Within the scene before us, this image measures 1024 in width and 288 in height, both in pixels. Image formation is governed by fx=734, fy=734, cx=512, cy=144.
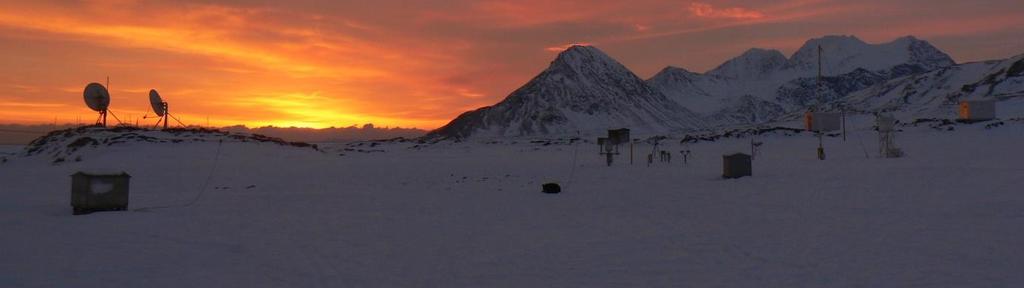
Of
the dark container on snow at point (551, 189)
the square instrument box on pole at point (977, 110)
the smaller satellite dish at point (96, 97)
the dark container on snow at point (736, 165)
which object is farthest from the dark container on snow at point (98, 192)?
the square instrument box on pole at point (977, 110)

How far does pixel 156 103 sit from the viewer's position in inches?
2714

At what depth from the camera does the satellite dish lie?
6856 centimetres

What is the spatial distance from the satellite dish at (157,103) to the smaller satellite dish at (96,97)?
12.0 feet

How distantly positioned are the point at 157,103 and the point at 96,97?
5013mm

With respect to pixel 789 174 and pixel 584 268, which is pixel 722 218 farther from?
pixel 789 174

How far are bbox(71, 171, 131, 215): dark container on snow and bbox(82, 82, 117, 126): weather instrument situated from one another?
49954 mm

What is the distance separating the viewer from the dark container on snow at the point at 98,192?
21.7 m

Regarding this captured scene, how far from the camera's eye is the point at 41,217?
2103 centimetres

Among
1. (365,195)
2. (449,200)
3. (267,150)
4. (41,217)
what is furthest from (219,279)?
(267,150)

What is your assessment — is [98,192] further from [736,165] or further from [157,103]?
[157,103]

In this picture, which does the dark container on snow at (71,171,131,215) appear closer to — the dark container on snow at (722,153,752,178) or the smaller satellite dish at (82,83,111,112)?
the dark container on snow at (722,153,752,178)

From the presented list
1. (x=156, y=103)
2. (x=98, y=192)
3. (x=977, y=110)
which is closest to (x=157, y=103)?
(x=156, y=103)

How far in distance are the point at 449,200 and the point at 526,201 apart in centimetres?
288

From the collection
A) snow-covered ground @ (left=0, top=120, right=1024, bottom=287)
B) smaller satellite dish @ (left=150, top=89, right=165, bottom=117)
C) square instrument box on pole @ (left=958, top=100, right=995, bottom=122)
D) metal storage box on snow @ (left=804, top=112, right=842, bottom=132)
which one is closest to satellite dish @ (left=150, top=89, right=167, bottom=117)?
smaller satellite dish @ (left=150, top=89, right=165, bottom=117)
